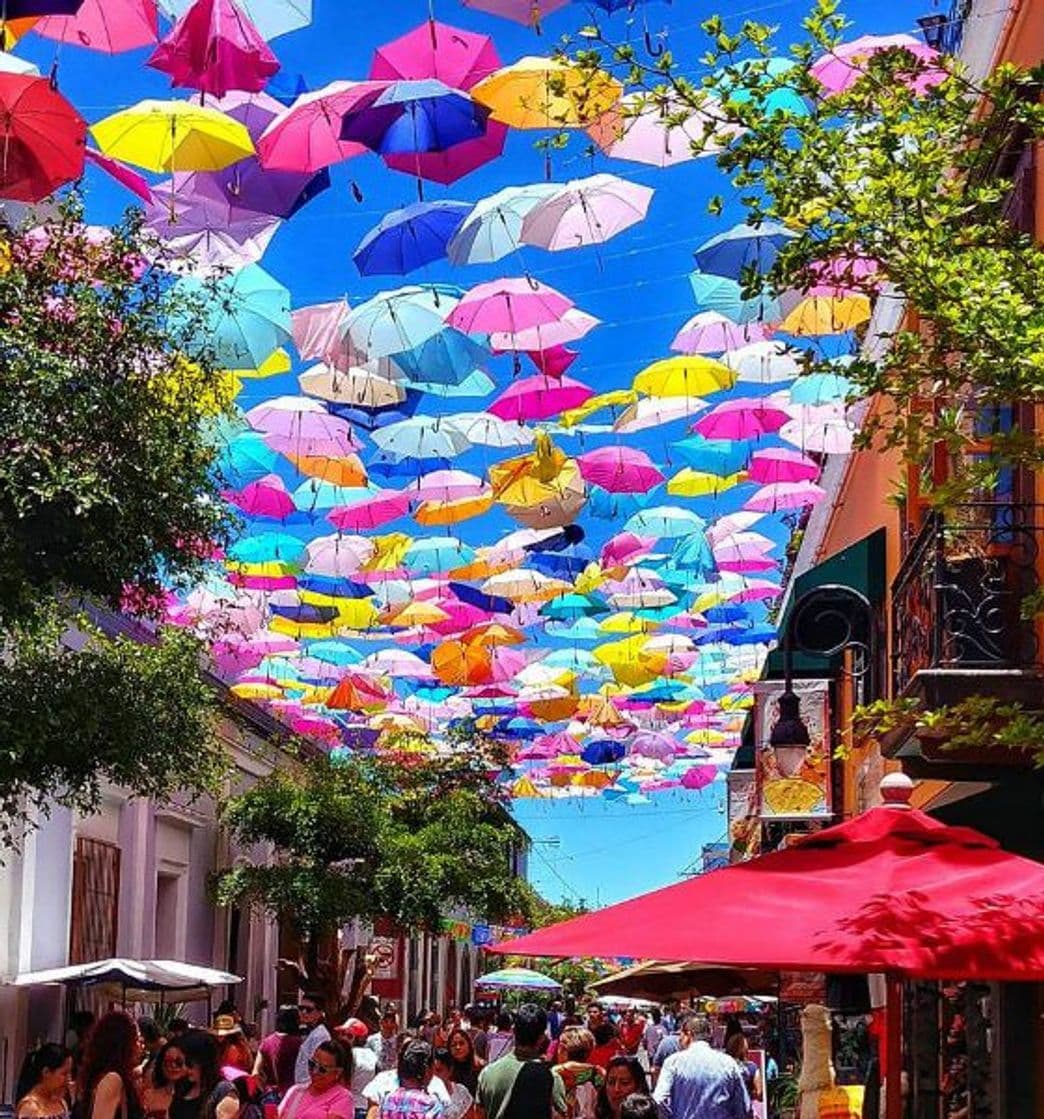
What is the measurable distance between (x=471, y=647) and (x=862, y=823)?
59.9 feet

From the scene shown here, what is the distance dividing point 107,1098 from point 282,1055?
5.71 m

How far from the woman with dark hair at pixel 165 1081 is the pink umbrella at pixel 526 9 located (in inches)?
259

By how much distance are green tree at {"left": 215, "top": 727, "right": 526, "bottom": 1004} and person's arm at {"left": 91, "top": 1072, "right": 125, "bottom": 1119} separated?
21.8 m

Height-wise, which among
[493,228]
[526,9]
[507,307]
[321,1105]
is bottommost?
[321,1105]

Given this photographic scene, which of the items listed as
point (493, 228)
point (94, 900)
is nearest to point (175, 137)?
point (493, 228)

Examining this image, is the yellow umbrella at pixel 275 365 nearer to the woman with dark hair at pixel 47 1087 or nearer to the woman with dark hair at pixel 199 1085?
the woman with dark hair at pixel 47 1087

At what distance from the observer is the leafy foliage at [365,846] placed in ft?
107

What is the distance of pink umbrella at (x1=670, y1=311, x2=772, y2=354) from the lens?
55.7 feet

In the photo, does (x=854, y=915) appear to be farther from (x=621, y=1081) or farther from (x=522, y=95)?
(x=522, y=95)

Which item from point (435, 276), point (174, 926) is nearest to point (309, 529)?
point (435, 276)

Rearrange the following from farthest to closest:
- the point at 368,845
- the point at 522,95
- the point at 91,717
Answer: the point at 368,845 < the point at 91,717 < the point at 522,95

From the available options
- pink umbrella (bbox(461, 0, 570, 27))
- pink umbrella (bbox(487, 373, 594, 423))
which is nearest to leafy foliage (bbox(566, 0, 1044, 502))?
pink umbrella (bbox(461, 0, 570, 27))

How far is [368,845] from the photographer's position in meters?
33.9

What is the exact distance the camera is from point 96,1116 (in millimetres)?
10500
